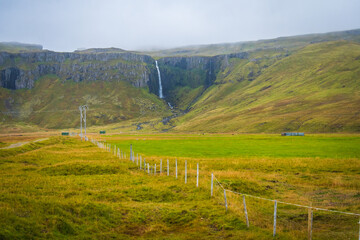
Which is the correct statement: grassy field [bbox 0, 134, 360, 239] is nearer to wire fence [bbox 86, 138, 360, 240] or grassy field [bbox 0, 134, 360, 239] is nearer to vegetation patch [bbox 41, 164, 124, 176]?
wire fence [bbox 86, 138, 360, 240]

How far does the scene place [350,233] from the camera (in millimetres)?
16375

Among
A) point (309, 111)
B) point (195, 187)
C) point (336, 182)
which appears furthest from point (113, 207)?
point (309, 111)

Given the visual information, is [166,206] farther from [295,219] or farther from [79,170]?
[79,170]

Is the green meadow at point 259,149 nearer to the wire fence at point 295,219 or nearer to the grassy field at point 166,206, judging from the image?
the grassy field at point 166,206

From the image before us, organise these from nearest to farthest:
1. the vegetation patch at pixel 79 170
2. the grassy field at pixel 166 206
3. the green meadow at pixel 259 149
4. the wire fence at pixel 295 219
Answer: the wire fence at pixel 295 219
the grassy field at pixel 166 206
the vegetation patch at pixel 79 170
the green meadow at pixel 259 149

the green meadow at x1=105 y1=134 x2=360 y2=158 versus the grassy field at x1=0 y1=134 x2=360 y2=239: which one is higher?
the grassy field at x1=0 y1=134 x2=360 y2=239

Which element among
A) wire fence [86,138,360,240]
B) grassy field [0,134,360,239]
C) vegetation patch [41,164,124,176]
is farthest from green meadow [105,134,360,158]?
wire fence [86,138,360,240]

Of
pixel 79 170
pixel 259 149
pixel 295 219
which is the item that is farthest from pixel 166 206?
pixel 259 149

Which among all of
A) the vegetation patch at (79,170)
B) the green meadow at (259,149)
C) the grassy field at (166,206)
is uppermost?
the grassy field at (166,206)

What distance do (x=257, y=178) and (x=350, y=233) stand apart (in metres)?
18.4

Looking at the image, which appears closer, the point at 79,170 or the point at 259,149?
the point at 79,170

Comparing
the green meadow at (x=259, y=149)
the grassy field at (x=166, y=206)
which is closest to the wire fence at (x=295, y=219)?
the grassy field at (x=166, y=206)

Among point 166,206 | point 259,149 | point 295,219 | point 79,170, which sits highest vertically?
point 295,219

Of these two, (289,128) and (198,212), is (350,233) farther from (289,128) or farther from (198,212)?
(289,128)
